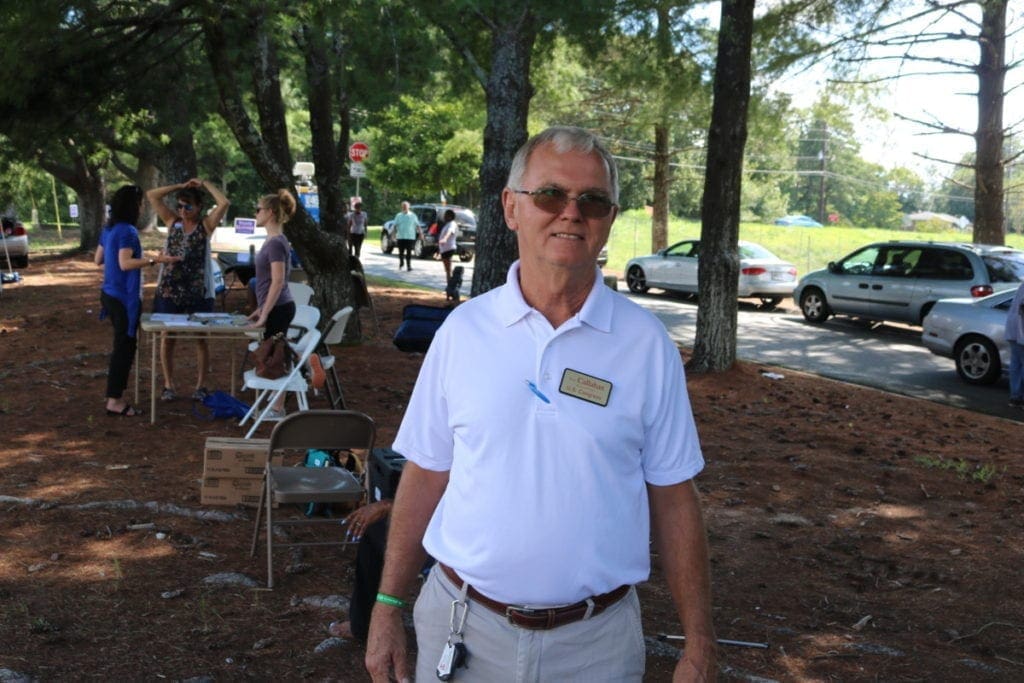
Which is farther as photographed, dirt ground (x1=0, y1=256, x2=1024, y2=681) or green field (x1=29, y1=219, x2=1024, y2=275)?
green field (x1=29, y1=219, x2=1024, y2=275)

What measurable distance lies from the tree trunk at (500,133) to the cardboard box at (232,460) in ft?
12.0

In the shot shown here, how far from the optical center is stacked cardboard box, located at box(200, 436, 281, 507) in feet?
22.7

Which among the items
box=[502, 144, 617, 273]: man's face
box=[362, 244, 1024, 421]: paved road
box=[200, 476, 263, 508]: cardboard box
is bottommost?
box=[362, 244, 1024, 421]: paved road

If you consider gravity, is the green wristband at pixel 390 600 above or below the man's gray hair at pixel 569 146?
below

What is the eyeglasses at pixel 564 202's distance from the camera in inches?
98.3

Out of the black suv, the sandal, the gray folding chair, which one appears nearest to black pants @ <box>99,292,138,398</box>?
the sandal

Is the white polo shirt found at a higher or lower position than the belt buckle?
higher

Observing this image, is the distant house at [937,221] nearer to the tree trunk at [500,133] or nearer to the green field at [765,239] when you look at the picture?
the green field at [765,239]

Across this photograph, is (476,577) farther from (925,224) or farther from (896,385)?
(925,224)

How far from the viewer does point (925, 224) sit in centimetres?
8412

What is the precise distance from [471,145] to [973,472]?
3404 cm

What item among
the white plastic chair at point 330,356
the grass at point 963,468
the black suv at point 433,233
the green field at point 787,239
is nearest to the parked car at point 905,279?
the grass at point 963,468

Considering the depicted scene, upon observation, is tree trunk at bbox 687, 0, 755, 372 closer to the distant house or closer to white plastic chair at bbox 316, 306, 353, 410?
white plastic chair at bbox 316, 306, 353, 410

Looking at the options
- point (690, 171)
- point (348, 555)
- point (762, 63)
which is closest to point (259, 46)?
point (348, 555)
